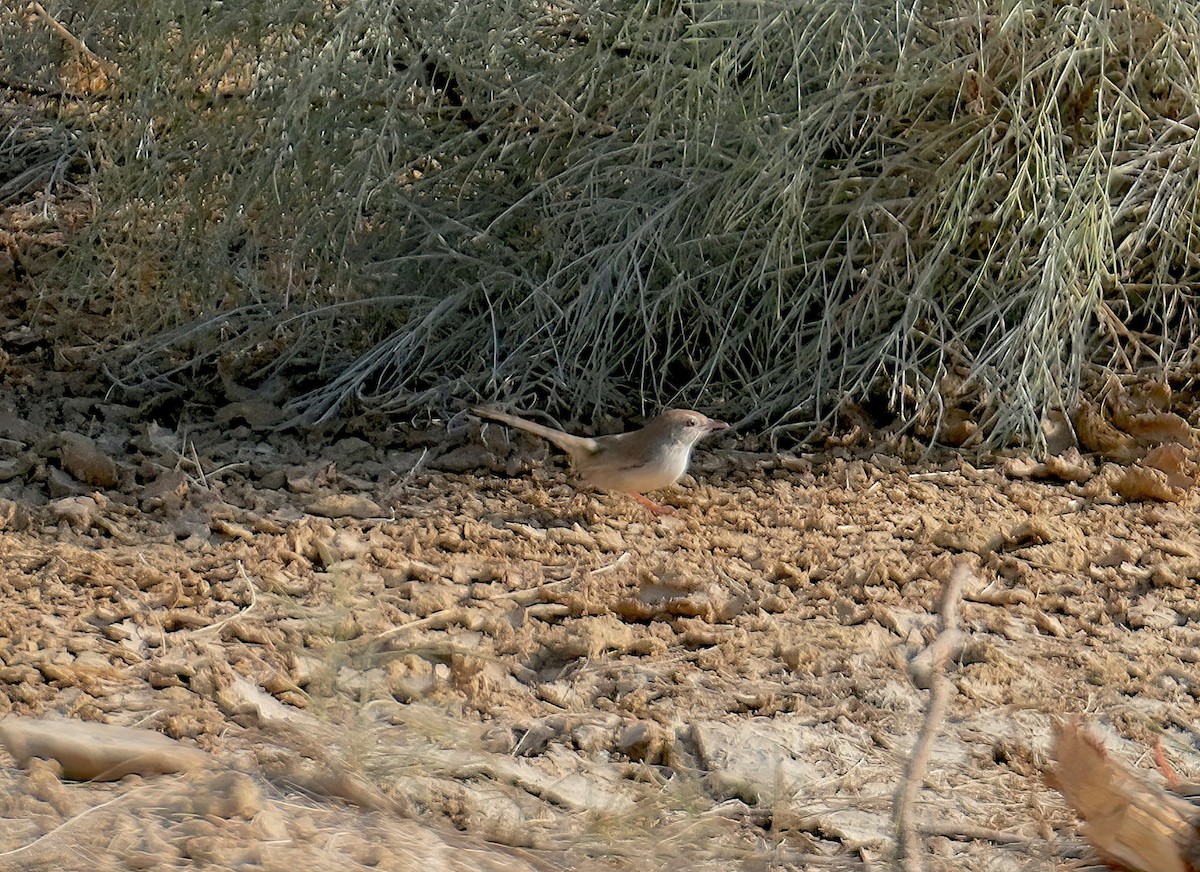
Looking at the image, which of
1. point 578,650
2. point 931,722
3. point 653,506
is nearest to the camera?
point 931,722

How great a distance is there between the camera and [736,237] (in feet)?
14.3

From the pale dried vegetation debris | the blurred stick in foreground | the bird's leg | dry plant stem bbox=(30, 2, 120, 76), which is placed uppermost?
dry plant stem bbox=(30, 2, 120, 76)

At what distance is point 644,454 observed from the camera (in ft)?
12.5

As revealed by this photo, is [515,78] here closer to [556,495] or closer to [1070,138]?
[556,495]

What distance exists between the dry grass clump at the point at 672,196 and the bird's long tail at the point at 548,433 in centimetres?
13

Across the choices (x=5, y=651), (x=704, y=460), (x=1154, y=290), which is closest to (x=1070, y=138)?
(x=1154, y=290)

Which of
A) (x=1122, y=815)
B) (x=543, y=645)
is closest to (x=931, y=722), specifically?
(x=1122, y=815)

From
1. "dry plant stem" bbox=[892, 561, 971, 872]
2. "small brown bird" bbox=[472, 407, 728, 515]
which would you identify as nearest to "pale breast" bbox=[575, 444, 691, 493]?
"small brown bird" bbox=[472, 407, 728, 515]

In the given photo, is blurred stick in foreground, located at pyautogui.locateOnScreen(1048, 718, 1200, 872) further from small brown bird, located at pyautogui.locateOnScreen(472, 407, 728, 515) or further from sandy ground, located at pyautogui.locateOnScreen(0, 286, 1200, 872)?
small brown bird, located at pyautogui.locateOnScreen(472, 407, 728, 515)

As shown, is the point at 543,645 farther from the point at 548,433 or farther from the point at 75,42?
the point at 75,42

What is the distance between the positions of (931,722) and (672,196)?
2.00 m

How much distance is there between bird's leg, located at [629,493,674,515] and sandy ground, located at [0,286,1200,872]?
0.13ft

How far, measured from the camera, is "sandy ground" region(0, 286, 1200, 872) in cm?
237

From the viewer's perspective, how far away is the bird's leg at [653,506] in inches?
156
